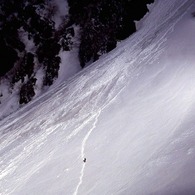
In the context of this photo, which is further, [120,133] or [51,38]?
[51,38]

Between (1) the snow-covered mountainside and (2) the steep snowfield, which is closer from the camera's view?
(2) the steep snowfield

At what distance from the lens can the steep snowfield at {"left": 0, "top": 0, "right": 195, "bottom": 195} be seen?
610 centimetres

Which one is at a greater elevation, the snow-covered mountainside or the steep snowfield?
the snow-covered mountainside

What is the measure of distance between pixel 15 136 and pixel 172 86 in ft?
25.0

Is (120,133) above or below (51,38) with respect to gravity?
below

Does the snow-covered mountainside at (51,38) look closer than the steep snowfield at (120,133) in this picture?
No

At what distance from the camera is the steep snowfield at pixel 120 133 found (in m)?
6.10

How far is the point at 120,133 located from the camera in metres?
9.08

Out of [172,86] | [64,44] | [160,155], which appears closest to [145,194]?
[160,155]

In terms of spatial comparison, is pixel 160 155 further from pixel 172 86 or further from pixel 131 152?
pixel 172 86

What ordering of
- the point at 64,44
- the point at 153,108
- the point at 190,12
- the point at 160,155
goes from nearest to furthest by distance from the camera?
the point at 160,155
the point at 153,108
the point at 190,12
the point at 64,44

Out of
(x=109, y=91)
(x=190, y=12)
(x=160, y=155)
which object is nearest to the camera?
(x=160, y=155)

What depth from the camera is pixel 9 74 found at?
27.1 m

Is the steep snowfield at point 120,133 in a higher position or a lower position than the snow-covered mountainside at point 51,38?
lower
